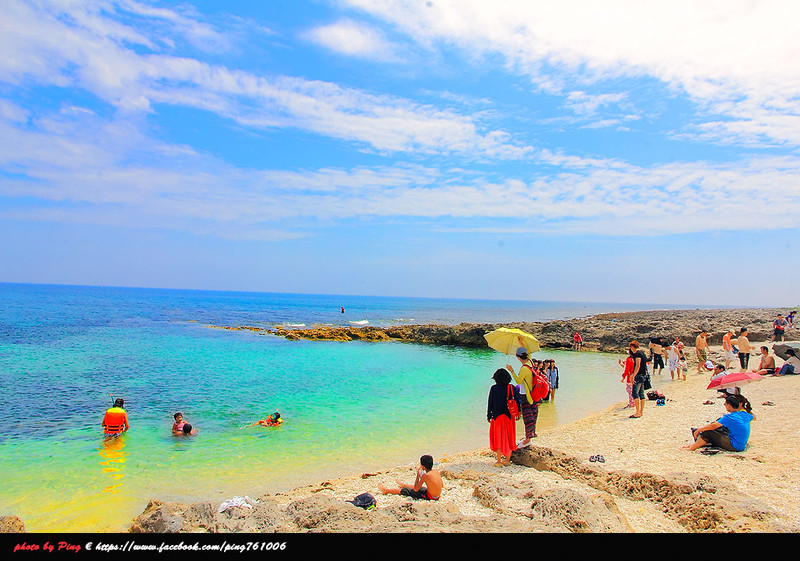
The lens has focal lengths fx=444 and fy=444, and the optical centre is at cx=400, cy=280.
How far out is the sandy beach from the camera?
18.1 ft

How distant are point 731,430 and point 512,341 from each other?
4.33m

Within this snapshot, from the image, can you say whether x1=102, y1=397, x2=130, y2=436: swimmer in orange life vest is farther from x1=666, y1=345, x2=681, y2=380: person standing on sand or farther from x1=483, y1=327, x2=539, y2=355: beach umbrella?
x1=666, y1=345, x2=681, y2=380: person standing on sand

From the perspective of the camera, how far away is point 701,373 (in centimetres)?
2005

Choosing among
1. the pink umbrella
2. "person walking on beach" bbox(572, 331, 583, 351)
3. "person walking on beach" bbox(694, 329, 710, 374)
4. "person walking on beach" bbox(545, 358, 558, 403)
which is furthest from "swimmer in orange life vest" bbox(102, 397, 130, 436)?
"person walking on beach" bbox(572, 331, 583, 351)

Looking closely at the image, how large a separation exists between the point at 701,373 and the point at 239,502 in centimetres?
2096

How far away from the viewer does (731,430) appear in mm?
8344

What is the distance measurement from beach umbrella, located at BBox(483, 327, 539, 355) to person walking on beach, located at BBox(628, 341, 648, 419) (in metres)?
3.77

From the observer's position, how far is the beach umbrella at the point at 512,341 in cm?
1004

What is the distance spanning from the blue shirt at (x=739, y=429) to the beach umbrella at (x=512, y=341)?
374cm

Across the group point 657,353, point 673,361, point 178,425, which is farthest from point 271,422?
point 657,353

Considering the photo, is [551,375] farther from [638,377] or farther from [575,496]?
[575,496]

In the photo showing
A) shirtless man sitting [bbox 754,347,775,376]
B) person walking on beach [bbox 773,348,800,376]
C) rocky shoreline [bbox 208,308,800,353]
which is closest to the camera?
person walking on beach [bbox 773,348,800,376]
